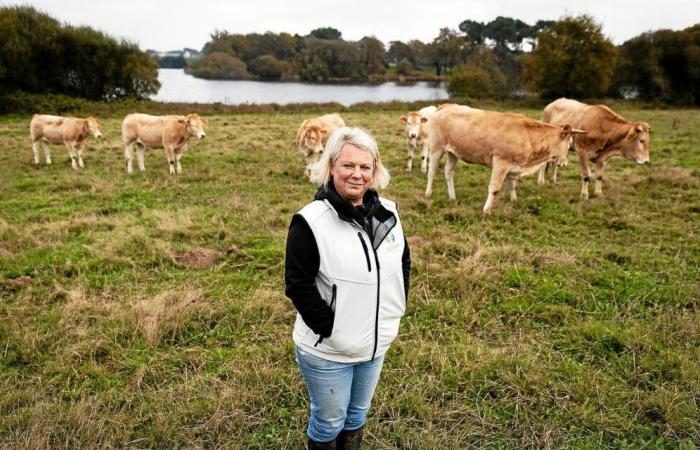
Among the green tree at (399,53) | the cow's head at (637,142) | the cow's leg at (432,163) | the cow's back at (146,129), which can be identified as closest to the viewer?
the cow's head at (637,142)

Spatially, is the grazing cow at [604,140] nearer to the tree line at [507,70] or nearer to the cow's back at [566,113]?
Result: the cow's back at [566,113]

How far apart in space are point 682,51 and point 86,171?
4568 centimetres

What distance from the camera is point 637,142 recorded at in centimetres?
945

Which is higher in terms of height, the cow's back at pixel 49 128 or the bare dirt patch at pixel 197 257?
the cow's back at pixel 49 128

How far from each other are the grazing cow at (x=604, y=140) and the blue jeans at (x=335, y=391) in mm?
8320

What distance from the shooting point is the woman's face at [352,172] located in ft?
8.05

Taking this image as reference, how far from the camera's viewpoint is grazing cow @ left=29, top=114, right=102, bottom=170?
42.5 ft

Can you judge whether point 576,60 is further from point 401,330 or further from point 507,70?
point 401,330

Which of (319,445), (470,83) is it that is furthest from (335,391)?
(470,83)

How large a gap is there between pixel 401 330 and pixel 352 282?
2.44 metres

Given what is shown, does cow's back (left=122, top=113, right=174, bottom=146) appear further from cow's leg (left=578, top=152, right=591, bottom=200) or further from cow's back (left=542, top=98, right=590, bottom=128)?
cow's leg (left=578, top=152, right=591, bottom=200)

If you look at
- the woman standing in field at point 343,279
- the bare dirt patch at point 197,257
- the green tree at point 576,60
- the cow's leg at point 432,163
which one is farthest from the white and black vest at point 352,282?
the green tree at point 576,60

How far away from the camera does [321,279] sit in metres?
2.36

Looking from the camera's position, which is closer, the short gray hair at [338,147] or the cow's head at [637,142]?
the short gray hair at [338,147]
